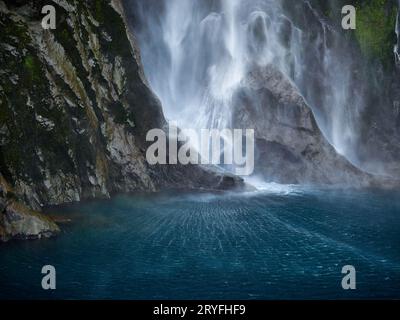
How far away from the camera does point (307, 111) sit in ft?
218

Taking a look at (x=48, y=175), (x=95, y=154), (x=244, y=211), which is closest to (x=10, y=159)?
(x=48, y=175)

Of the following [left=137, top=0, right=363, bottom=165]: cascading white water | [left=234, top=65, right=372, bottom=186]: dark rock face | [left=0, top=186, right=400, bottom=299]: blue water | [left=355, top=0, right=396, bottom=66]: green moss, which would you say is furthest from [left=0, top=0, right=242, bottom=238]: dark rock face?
[left=355, top=0, right=396, bottom=66]: green moss

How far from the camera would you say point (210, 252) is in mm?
31891

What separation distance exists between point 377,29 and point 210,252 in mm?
61796

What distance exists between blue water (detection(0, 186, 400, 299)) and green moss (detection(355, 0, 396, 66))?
39850 mm

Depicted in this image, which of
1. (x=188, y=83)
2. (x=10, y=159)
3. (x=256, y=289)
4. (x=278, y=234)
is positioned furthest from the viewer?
(x=188, y=83)

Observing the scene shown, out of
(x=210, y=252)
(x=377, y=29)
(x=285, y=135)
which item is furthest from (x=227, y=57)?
(x=210, y=252)

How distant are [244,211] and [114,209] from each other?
12006 mm

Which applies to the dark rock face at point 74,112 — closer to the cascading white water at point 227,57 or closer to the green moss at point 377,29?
the cascading white water at point 227,57

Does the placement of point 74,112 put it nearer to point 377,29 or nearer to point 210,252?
point 210,252

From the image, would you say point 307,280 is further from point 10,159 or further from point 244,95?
point 244,95

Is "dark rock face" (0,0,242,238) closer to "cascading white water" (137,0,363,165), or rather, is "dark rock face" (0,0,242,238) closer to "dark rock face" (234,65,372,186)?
"cascading white water" (137,0,363,165)

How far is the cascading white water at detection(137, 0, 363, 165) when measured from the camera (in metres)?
68.9

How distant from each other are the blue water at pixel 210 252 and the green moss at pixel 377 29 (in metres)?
39.8
